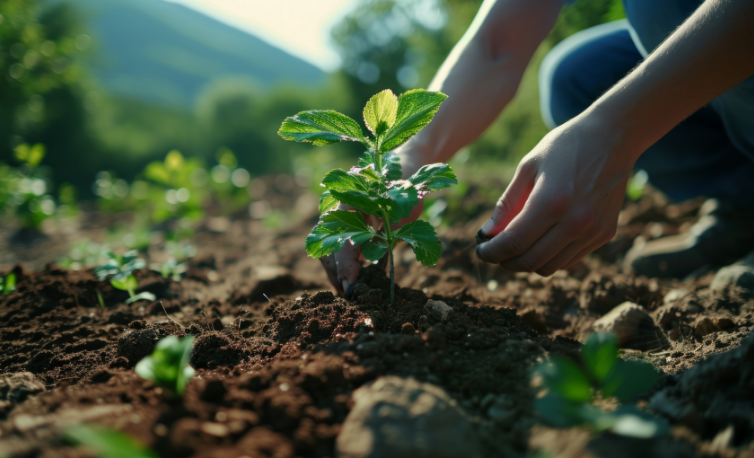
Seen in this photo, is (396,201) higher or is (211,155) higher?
(211,155)

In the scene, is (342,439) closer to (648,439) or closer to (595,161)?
(648,439)

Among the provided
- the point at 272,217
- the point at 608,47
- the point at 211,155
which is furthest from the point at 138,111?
the point at 608,47

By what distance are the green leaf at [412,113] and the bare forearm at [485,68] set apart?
52cm

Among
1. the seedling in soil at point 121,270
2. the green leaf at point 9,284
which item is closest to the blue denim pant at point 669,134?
the seedling in soil at point 121,270

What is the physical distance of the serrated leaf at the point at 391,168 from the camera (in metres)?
1.01

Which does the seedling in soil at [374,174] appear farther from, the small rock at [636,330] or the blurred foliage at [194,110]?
the blurred foliage at [194,110]

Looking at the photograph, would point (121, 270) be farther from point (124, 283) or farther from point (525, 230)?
point (525, 230)

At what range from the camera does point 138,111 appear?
27.4ft

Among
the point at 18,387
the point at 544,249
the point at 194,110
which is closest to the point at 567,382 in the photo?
the point at 544,249

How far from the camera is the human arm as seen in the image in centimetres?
101

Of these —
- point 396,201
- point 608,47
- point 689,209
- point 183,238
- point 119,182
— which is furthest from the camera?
point 119,182

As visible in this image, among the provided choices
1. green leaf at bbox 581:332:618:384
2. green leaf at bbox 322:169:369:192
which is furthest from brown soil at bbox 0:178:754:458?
green leaf at bbox 322:169:369:192

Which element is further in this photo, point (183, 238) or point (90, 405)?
point (183, 238)

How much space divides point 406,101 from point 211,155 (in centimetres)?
843
